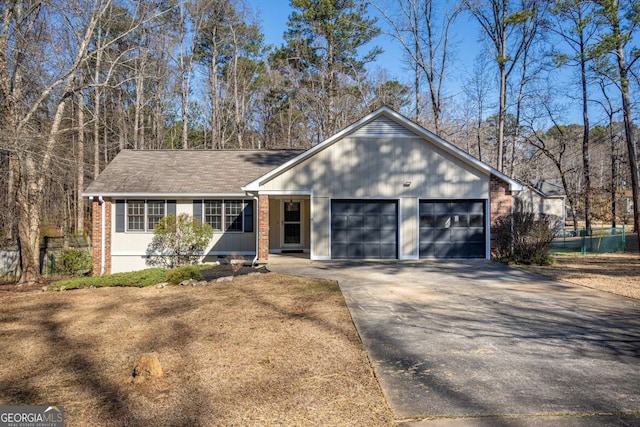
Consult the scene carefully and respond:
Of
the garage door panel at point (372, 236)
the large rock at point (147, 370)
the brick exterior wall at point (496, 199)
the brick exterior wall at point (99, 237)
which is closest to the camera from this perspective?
the large rock at point (147, 370)

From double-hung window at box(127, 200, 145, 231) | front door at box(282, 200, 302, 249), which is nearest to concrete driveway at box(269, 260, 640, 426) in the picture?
front door at box(282, 200, 302, 249)

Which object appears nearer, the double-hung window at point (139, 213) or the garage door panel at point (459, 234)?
the garage door panel at point (459, 234)

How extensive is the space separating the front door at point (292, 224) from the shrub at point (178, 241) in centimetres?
286

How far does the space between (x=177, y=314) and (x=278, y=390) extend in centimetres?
391

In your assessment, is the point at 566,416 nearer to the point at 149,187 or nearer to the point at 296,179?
the point at 296,179

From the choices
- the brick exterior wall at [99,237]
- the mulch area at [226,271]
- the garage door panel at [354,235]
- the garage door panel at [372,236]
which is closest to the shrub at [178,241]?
the brick exterior wall at [99,237]

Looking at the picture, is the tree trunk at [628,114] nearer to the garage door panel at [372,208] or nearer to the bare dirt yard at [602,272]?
the bare dirt yard at [602,272]

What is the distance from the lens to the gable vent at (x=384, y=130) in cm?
1456

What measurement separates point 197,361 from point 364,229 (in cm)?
1020

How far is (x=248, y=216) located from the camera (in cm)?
1622

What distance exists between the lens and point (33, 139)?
1205 centimetres

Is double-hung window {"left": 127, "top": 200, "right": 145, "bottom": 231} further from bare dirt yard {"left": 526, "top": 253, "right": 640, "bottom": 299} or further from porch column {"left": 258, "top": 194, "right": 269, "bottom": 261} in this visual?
bare dirt yard {"left": 526, "top": 253, "right": 640, "bottom": 299}

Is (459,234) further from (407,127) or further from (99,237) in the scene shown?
(99,237)

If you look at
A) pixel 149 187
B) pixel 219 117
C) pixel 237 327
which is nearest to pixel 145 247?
pixel 149 187
